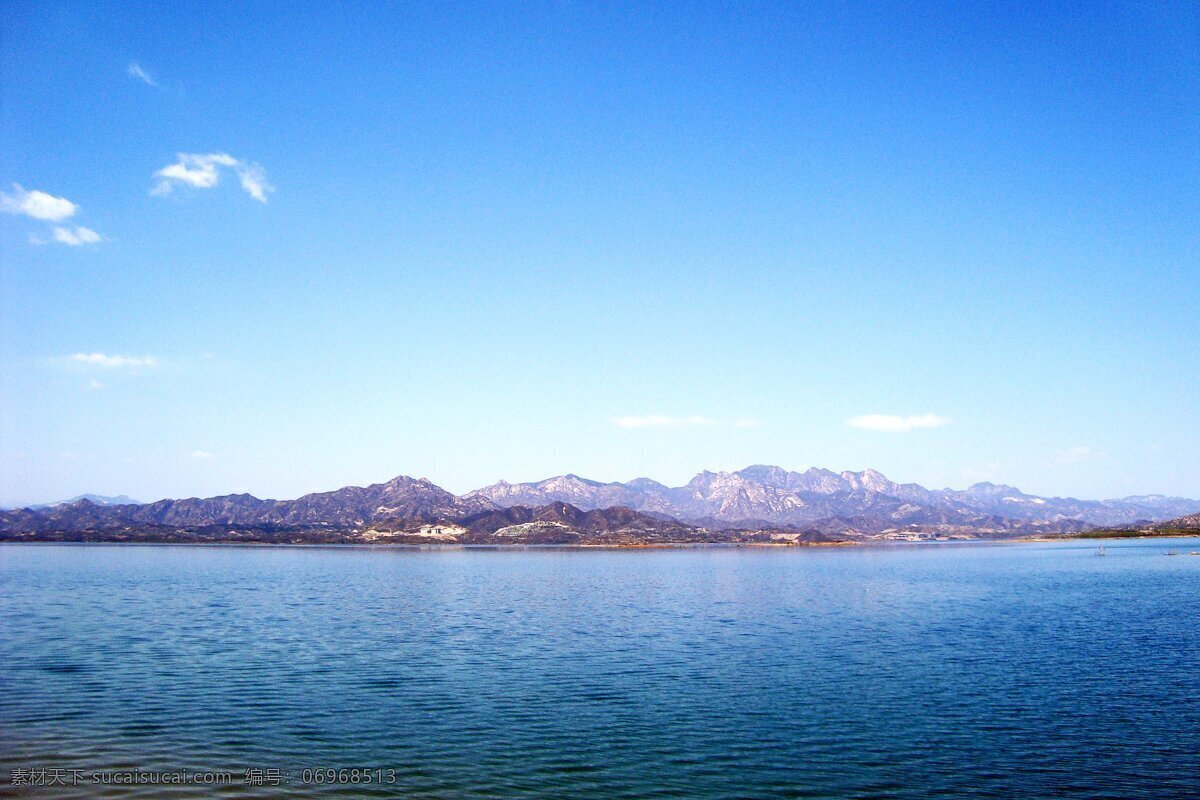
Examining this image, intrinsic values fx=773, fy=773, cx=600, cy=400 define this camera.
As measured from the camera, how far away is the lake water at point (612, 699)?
1021 inches

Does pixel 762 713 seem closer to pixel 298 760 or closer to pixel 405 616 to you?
pixel 298 760

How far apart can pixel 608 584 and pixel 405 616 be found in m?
49.4

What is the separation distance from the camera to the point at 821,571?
150250mm

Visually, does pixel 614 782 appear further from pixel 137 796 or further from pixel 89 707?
pixel 89 707

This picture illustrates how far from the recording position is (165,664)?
44.8 metres

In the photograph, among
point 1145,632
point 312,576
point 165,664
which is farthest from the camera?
point 312,576

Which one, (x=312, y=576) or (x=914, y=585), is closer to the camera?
(x=914, y=585)

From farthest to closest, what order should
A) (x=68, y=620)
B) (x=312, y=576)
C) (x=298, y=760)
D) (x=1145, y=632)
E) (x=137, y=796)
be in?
(x=312, y=576), (x=68, y=620), (x=1145, y=632), (x=298, y=760), (x=137, y=796)

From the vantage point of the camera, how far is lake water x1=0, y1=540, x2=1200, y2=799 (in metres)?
25.9

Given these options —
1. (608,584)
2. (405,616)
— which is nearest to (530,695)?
(405,616)

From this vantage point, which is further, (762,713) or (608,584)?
(608,584)

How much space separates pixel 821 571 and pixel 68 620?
12322 centimetres

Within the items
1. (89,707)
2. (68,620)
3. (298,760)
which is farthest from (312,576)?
(298,760)

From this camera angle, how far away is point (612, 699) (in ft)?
121
